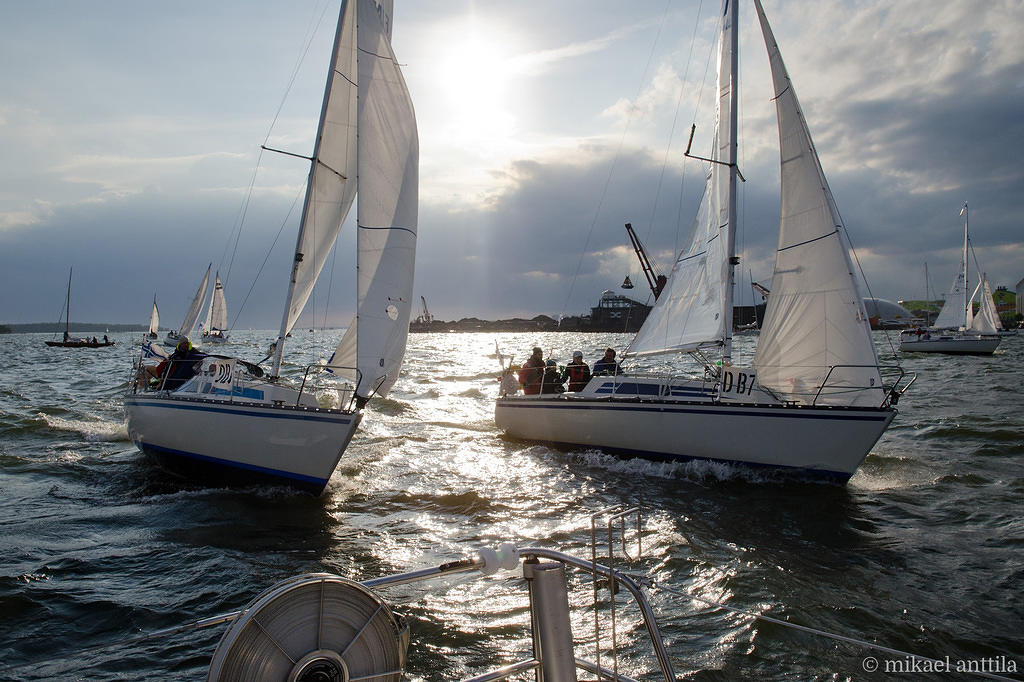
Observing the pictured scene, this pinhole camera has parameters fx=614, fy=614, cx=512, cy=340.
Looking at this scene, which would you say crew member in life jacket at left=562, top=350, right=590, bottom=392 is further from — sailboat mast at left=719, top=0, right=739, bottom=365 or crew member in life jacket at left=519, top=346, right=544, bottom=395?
sailboat mast at left=719, top=0, right=739, bottom=365

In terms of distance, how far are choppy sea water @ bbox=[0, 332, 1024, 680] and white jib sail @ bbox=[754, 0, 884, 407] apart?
174 cm

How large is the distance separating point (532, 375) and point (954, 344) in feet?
141

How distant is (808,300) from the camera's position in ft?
36.0

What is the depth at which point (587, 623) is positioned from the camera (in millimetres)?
5039

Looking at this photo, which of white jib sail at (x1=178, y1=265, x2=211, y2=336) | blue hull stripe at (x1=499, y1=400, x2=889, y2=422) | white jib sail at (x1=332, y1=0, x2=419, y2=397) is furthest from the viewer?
white jib sail at (x1=178, y1=265, x2=211, y2=336)

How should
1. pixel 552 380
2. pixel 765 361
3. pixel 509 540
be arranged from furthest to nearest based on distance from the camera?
pixel 552 380 < pixel 765 361 < pixel 509 540

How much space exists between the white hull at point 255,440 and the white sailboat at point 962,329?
48.7m

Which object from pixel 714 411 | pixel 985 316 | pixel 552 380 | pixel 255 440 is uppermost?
pixel 985 316

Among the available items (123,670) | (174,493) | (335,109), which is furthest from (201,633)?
(335,109)

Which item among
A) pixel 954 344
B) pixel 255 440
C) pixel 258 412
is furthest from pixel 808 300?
pixel 954 344

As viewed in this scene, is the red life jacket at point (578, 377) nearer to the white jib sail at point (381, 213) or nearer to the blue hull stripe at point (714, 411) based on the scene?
the blue hull stripe at point (714, 411)

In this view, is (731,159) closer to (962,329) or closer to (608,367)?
(608,367)

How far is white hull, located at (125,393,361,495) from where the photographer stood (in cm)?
885

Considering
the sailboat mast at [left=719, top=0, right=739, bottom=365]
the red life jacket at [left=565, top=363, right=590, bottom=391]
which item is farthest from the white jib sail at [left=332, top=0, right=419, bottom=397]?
the sailboat mast at [left=719, top=0, right=739, bottom=365]
